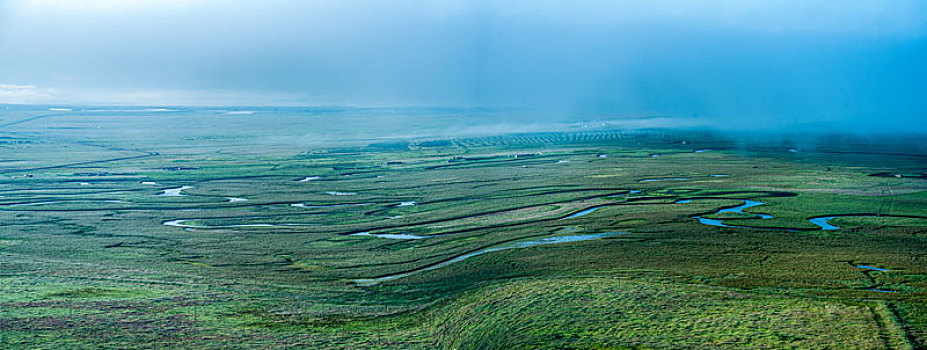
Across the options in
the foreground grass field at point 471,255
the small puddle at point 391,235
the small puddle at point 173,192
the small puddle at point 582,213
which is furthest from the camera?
the small puddle at point 173,192

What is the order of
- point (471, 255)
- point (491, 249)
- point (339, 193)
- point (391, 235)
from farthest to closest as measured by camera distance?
point (339, 193) < point (391, 235) < point (491, 249) < point (471, 255)

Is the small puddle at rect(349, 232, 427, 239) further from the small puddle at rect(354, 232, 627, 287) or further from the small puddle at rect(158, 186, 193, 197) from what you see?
the small puddle at rect(158, 186, 193, 197)

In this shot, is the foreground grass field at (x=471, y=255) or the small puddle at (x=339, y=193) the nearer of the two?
the foreground grass field at (x=471, y=255)

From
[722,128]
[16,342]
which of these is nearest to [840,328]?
[16,342]

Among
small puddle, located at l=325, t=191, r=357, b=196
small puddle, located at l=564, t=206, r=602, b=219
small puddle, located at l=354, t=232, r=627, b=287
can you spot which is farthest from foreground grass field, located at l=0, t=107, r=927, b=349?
small puddle, located at l=325, t=191, r=357, b=196

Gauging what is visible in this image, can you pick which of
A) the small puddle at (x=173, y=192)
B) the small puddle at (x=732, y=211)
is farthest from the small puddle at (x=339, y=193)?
the small puddle at (x=732, y=211)

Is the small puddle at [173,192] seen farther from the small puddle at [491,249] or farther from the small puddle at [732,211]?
the small puddle at [732,211]

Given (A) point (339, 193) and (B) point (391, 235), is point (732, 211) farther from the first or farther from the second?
(A) point (339, 193)

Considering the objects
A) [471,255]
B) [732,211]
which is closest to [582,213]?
[732,211]
